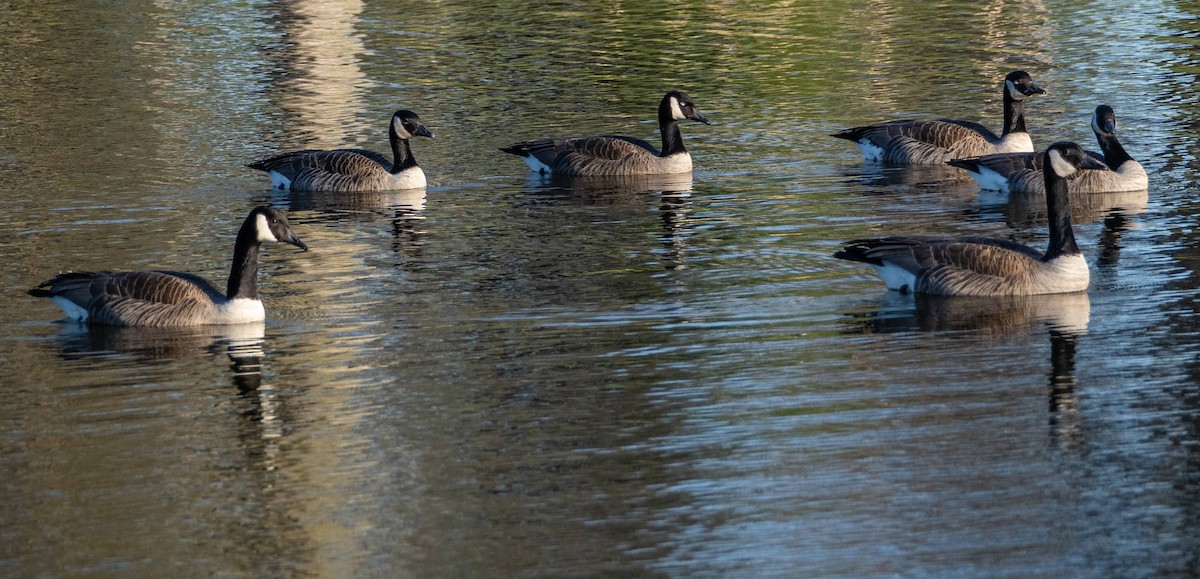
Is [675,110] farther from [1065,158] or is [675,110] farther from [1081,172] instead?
[1065,158]

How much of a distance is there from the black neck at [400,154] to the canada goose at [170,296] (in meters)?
7.87

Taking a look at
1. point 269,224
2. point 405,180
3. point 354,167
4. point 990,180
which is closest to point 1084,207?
point 990,180

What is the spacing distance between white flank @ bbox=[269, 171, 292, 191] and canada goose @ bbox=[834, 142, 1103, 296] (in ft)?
32.8

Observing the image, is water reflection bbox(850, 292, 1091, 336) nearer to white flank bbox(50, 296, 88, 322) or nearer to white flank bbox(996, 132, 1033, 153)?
white flank bbox(50, 296, 88, 322)

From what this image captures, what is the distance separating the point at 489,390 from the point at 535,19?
3117cm

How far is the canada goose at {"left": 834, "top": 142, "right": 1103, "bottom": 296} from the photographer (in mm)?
16734

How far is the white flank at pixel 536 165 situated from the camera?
2597 centimetres

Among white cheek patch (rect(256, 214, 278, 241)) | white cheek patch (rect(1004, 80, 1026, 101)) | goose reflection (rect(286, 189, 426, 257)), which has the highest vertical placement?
white cheek patch (rect(1004, 80, 1026, 101))

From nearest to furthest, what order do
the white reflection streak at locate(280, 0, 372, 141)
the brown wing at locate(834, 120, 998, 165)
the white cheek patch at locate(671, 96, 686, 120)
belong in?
the brown wing at locate(834, 120, 998, 165)
the white cheek patch at locate(671, 96, 686, 120)
the white reflection streak at locate(280, 0, 372, 141)

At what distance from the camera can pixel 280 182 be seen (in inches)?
984

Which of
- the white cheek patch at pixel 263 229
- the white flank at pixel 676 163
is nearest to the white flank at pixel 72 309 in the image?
the white cheek patch at pixel 263 229

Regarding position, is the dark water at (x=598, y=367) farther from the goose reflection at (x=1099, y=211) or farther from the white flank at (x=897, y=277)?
the white flank at (x=897, y=277)

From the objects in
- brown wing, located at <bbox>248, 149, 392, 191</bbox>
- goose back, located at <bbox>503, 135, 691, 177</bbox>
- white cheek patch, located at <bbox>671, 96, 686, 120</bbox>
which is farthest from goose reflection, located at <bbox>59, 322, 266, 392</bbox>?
white cheek patch, located at <bbox>671, 96, 686, 120</bbox>

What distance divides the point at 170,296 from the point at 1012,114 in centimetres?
1312
